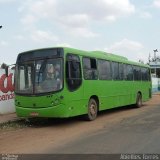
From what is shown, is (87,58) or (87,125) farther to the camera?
(87,58)

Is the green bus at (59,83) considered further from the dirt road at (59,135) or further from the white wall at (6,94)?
the white wall at (6,94)

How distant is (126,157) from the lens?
9125 mm

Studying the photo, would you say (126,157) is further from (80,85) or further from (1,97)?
(1,97)

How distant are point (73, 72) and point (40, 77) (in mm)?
1288

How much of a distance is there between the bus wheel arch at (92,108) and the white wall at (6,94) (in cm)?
458

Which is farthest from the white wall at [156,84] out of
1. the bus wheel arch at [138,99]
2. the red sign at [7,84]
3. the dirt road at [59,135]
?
the dirt road at [59,135]

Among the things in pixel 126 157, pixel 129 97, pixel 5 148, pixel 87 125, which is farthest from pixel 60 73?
pixel 129 97

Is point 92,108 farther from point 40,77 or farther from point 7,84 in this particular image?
point 7,84

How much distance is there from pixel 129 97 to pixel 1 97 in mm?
7121

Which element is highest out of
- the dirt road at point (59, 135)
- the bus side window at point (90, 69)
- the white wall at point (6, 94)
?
the bus side window at point (90, 69)

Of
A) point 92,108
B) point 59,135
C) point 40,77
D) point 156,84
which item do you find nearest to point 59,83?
point 40,77

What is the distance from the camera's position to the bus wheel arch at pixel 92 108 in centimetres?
1672

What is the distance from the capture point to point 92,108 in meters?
17.0

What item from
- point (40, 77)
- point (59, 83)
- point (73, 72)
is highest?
point (73, 72)
